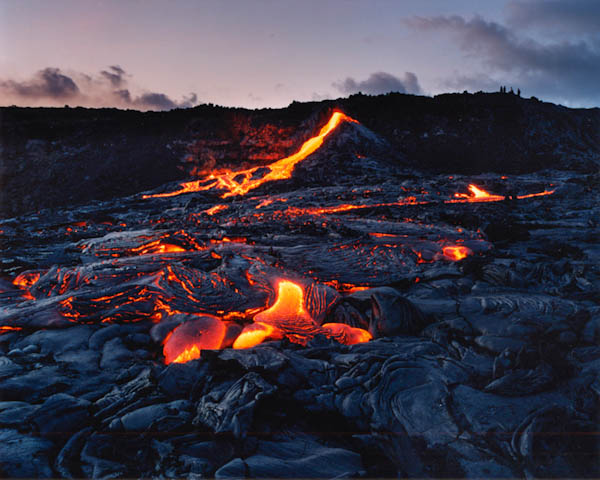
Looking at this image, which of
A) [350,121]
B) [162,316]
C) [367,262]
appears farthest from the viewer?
[350,121]

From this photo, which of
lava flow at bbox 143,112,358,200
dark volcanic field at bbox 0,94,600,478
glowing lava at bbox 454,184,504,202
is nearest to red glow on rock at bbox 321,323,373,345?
dark volcanic field at bbox 0,94,600,478

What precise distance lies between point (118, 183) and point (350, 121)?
16.2 meters

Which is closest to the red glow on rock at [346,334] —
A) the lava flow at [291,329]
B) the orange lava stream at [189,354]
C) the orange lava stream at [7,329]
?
the lava flow at [291,329]

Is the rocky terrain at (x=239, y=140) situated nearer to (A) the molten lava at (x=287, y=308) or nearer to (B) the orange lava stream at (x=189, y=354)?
(A) the molten lava at (x=287, y=308)

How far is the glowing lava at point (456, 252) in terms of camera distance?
7.33 m

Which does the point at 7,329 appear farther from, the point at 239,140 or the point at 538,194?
the point at 239,140

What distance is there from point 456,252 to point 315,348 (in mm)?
4863

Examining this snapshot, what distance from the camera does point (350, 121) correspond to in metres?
25.0

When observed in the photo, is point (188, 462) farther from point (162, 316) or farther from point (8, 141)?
point (8, 141)

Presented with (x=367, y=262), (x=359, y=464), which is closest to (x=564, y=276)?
(x=367, y=262)

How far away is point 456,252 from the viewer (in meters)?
7.49

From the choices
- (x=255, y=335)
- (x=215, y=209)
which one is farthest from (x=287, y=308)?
(x=215, y=209)

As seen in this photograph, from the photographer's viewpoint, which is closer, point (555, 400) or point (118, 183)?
point (555, 400)

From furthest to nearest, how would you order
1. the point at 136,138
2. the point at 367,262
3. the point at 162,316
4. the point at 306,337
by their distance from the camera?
the point at 136,138 < the point at 367,262 < the point at 162,316 < the point at 306,337
